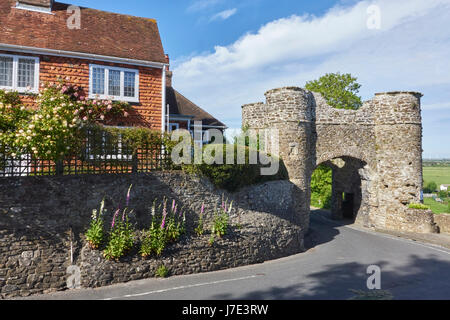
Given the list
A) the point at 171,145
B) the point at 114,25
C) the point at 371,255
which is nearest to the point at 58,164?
the point at 171,145

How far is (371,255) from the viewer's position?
1410 cm

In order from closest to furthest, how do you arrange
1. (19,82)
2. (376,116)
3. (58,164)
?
(58,164), (19,82), (376,116)

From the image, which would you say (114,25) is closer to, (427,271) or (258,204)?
(258,204)

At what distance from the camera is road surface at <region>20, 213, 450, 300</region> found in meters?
9.14

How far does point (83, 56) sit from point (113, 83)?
1839 millimetres

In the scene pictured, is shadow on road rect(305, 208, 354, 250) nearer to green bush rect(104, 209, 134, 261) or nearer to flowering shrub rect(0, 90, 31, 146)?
green bush rect(104, 209, 134, 261)

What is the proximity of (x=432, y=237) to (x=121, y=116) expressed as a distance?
61.5ft

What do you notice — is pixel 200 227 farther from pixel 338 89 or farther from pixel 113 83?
pixel 338 89

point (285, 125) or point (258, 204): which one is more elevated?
point (285, 125)

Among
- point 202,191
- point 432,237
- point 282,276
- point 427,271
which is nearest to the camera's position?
point 282,276

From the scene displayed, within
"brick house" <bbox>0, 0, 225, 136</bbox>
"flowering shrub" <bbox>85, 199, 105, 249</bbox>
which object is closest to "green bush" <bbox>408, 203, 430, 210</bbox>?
"brick house" <bbox>0, 0, 225, 136</bbox>

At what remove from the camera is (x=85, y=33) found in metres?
16.1

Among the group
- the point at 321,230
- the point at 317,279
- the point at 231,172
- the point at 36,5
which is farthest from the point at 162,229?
the point at 36,5

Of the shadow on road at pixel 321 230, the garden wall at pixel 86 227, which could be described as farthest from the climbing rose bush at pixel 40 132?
the shadow on road at pixel 321 230
